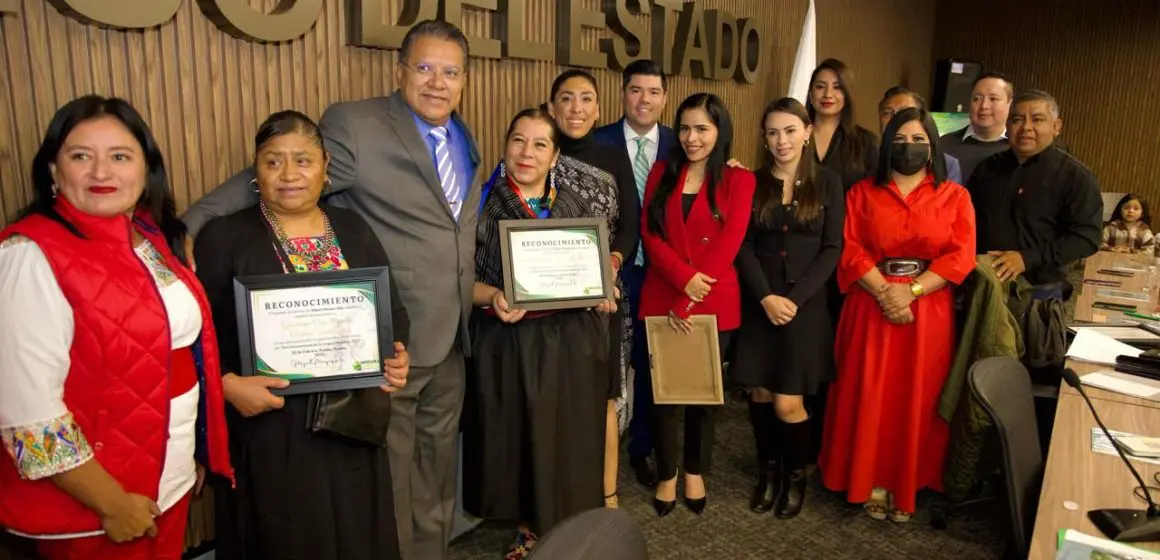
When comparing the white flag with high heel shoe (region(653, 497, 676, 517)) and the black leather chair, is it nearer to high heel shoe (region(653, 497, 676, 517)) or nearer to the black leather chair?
high heel shoe (region(653, 497, 676, 517))

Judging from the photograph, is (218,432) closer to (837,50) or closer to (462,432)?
(462,432)

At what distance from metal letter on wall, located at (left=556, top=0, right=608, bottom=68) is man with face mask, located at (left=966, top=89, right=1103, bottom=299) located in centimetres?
201

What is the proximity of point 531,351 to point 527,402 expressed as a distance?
168mm

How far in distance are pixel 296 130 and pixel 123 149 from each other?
1.39 ft

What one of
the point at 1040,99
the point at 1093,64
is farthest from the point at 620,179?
the point at 1093,64

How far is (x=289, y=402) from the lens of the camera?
6.21 ft

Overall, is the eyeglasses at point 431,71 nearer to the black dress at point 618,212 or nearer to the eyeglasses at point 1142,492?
the black dress at point 618,212

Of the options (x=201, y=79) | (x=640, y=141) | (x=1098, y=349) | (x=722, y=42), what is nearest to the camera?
(x=201, y=79)

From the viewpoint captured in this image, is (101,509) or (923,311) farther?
(923,311)

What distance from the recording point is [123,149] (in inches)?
62.1

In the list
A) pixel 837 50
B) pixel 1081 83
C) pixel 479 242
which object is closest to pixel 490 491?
pixel 479 242

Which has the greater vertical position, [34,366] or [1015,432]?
[34,366]

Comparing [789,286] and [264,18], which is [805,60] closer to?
[789,286]

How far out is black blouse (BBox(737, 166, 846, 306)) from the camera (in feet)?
9.77
